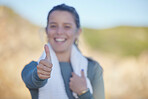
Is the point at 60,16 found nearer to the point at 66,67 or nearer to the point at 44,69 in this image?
the point at 66,67

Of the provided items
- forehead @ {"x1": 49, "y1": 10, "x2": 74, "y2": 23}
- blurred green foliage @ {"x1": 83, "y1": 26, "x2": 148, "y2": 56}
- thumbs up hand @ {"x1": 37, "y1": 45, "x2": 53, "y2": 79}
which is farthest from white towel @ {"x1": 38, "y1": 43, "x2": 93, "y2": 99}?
blurred green foliage @ {"x1": 83, "y1": 26, "x2": 148, "y2": 56}

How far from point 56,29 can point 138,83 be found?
20.1 feet

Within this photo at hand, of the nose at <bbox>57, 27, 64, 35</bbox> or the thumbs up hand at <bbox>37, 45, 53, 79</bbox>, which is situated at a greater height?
the nose at <bbox>57, 27, 64, 35</bbox>

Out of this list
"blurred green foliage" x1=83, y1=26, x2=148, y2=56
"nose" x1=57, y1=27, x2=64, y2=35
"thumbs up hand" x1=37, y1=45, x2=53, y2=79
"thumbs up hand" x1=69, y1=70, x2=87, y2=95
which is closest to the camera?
"thumbs up hand" x1=37, y1=45, x2=53, y2=79

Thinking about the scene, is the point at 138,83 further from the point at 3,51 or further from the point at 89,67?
the point at 89,67

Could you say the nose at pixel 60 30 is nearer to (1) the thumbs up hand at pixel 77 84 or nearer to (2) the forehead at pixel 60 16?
(2) the forehead at pixel 60 16

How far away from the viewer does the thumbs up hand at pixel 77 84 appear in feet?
Result: 5.75

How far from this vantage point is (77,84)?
5.88 feet

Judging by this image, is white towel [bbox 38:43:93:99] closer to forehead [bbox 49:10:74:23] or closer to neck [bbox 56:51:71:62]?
neck [bbox 56:51:71:62]

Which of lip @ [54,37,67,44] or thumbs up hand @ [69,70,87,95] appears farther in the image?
lip @ [54,37,67,44]

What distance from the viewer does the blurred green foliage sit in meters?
9.64

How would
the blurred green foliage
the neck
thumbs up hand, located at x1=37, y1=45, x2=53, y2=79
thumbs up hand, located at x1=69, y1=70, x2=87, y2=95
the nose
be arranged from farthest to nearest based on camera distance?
1. the blurred green foliage
2. the neck
3. the nose
4. thumbs up hand, located at x1=69, y1=70, x2=87, y2=95
5. thumbs up hand, located at x1=37, y1=45, x2=53, y2=79

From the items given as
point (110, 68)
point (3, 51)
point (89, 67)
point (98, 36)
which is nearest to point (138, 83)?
point (110, 68)

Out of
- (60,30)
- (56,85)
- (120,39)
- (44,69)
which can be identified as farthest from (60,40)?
(120,39)
